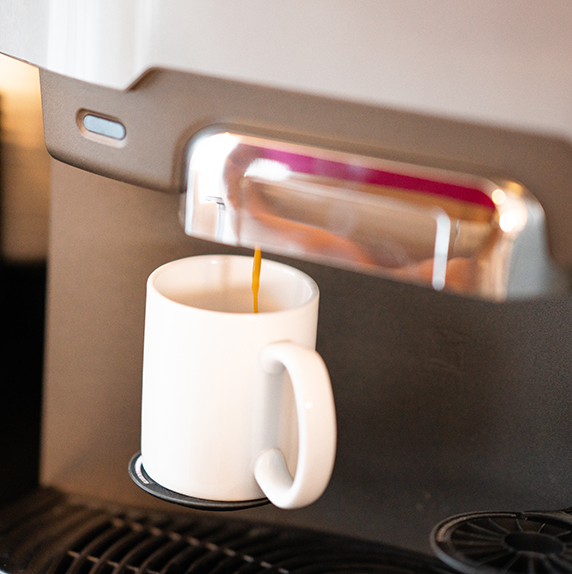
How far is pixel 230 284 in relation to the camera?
361 mm

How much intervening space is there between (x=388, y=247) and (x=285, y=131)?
0.16ft

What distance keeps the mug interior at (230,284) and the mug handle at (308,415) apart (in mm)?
45

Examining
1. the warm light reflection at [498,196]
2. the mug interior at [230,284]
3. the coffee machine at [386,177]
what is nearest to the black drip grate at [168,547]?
the coffee machine at [386,177]

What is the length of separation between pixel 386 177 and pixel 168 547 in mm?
246

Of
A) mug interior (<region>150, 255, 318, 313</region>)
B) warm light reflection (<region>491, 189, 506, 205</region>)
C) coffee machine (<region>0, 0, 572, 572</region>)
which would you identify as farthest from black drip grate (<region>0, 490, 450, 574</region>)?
warm light reflection (<region>491, 189, 506, 205</region>)

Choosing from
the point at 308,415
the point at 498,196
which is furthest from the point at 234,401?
the point at 498,196

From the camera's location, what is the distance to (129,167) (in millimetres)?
270

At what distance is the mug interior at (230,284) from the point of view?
0.34 metres

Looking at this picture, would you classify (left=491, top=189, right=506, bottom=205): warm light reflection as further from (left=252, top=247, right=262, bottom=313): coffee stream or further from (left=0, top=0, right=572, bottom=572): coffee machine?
(left=252, top=247, right=262, bottom=313): coffee stream

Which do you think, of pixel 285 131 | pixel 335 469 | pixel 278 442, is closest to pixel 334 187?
pixel 285 131

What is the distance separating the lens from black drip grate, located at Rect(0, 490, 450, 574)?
0.37 metres

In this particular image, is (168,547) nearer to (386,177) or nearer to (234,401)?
(234,401)

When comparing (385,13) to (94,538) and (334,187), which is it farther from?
(94,538)

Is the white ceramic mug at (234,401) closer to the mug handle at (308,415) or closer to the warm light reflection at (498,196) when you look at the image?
the mug handle at (308,415)
